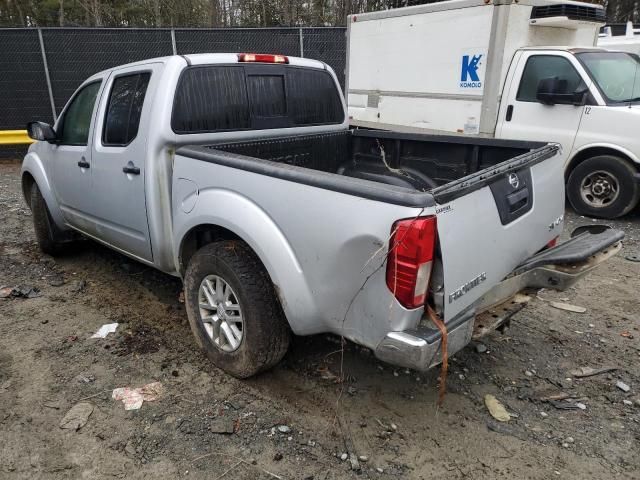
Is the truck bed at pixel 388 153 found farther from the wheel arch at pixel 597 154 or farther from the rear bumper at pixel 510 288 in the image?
the wheel arch at pixel 597 154

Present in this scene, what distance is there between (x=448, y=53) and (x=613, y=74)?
2.21 metres

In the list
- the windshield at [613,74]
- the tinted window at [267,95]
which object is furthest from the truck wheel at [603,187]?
the tinted window at [267,95]

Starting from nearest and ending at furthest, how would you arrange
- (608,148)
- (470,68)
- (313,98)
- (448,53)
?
(313,98) → (608,148) → (470,68) → (448,53)

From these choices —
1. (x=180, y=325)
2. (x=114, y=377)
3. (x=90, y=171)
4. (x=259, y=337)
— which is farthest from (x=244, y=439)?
(x=90, y=171)

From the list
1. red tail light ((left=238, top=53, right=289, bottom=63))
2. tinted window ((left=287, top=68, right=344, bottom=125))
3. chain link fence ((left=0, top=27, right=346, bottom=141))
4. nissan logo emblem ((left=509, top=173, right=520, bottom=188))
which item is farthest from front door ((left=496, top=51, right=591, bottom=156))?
chain link fence ((left=0, top=27, right=346, bottom=141))

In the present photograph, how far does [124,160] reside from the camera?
3607 mm

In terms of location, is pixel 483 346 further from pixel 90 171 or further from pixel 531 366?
pixel 90 171

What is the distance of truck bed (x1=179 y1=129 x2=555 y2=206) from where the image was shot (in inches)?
141

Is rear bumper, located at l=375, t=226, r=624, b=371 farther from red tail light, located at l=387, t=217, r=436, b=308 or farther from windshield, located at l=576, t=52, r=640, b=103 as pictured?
windshield, located at l=576, t=52, r=640, b=103

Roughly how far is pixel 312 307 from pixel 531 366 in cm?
172

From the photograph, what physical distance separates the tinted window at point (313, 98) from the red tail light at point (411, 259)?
7.21 feet

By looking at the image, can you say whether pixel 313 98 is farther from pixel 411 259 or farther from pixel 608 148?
pixel 608 148

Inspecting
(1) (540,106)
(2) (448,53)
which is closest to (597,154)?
(1) (540,106)

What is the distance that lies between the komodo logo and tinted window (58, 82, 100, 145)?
3285mm
